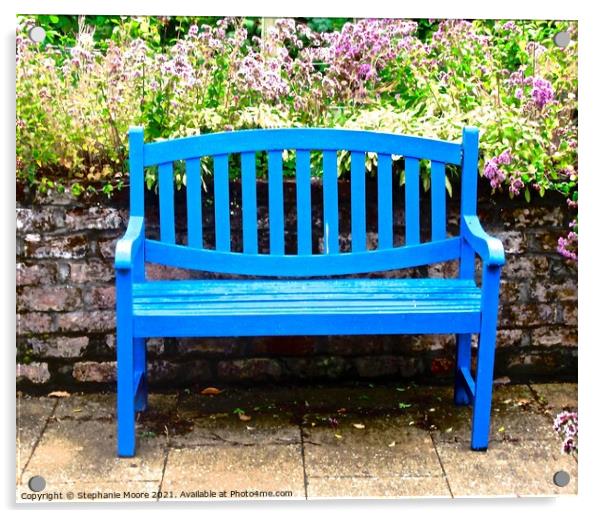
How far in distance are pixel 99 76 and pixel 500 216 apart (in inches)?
67.9

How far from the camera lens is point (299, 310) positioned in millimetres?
3629

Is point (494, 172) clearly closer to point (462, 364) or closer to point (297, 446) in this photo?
point (462, 364)

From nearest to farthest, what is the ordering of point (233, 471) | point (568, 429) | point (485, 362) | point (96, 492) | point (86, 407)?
point (96, 492) → point (233, 471) → point (485, 362) → point (568, 429) → point (86, 407)

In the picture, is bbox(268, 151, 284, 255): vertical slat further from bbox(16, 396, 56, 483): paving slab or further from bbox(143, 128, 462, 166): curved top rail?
bbox(16, 396, 56, 483): paving slab

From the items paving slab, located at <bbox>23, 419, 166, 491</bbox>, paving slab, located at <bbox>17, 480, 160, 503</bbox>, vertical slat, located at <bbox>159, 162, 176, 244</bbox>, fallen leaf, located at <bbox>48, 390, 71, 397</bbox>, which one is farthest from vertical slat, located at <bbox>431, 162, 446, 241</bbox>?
fallen leaf, located at <bbox>48, 390, 71, 397</bbox>

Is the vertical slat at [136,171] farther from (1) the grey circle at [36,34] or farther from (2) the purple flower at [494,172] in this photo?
(2) the purple flower at [494,172]

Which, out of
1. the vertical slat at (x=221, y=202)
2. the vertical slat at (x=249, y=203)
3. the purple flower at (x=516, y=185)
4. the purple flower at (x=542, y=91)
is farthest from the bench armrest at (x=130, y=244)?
the purple flower at (x=542, y=91)

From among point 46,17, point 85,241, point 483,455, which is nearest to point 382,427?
point 483,455

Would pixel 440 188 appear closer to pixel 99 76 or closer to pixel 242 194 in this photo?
pixel 242 194

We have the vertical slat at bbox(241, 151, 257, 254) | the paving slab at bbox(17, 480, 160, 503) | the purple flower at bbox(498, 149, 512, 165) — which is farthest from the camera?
the purple flower at bbox(498, 149, 512, 165)

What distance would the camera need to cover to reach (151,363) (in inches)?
167

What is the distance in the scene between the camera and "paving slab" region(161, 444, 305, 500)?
3502 mm

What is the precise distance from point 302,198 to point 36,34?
3.79 feet

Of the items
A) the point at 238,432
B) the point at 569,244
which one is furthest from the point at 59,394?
the point at 569,244
